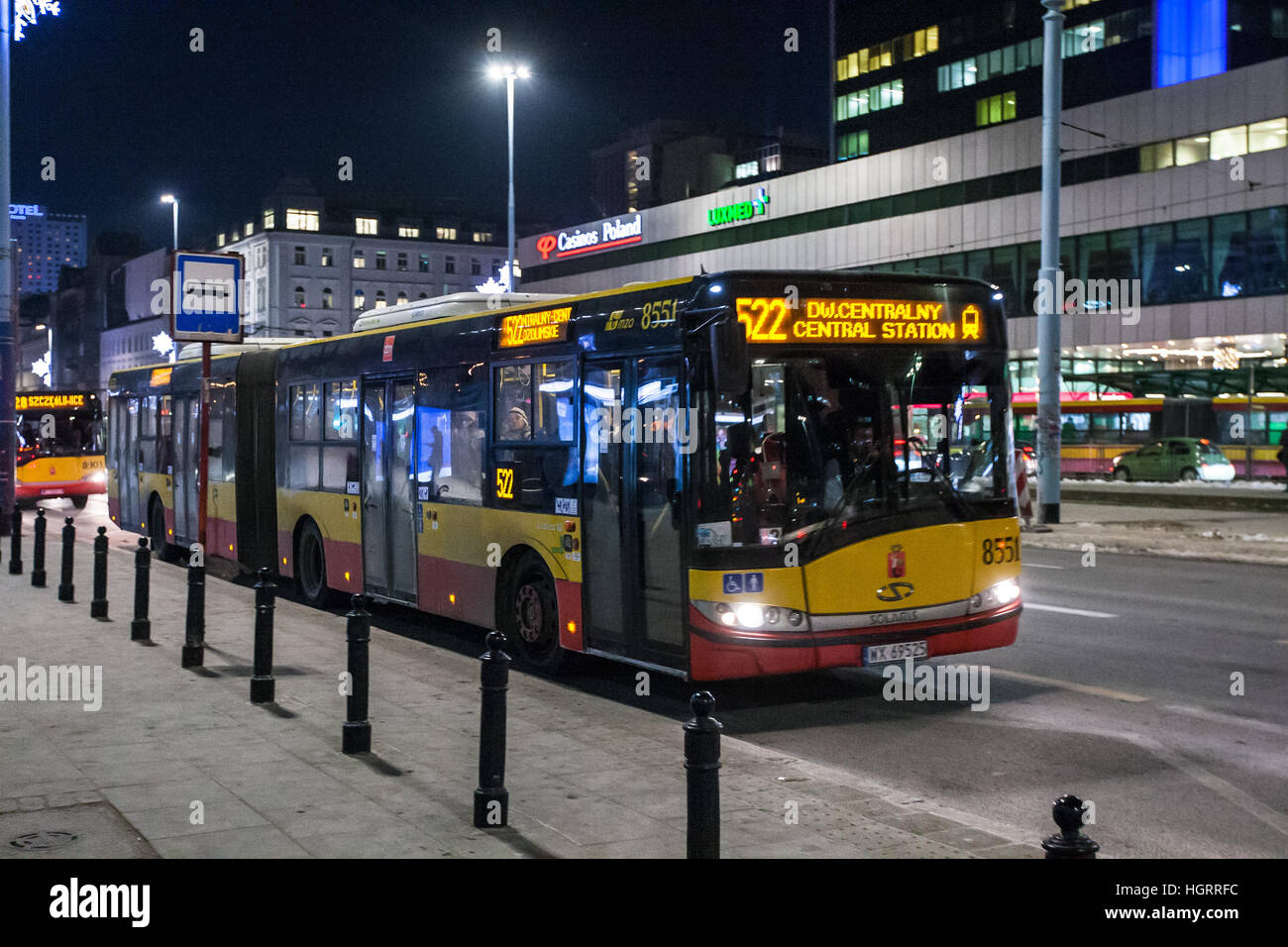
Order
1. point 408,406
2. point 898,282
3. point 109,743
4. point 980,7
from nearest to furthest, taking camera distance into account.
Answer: point 109,743 < point 898,282 < point 408,406 < point 980,7

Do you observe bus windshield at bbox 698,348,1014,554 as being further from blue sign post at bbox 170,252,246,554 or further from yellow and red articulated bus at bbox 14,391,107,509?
yellow and red articulated bus at bbox 14,391,107,509

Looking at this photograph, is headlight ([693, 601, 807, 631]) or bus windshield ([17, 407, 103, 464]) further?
bus windshield ([17, 407, 103, 464])

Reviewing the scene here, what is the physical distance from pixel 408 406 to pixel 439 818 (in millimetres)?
7253

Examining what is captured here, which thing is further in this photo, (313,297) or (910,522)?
(313,297)

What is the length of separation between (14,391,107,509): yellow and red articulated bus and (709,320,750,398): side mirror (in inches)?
1205

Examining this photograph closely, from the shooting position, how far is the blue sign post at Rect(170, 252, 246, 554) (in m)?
11.9

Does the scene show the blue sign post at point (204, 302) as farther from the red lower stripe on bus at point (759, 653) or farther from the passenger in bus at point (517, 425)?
the red lower stripe on bus at point (759, 653)

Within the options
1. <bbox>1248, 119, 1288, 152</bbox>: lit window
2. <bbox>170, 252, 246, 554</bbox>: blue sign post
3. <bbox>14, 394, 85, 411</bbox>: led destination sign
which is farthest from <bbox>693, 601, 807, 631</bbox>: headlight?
<bbox>1248, 119, 1288, 152</bbox>: lit window

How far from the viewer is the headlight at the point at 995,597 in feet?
31.1

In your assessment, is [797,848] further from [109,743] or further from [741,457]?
[109,743]

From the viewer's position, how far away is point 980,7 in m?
71.2

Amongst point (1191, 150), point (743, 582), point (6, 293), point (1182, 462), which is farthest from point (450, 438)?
point (1191, 150)

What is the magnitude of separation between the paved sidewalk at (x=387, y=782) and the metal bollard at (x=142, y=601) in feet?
3.63
